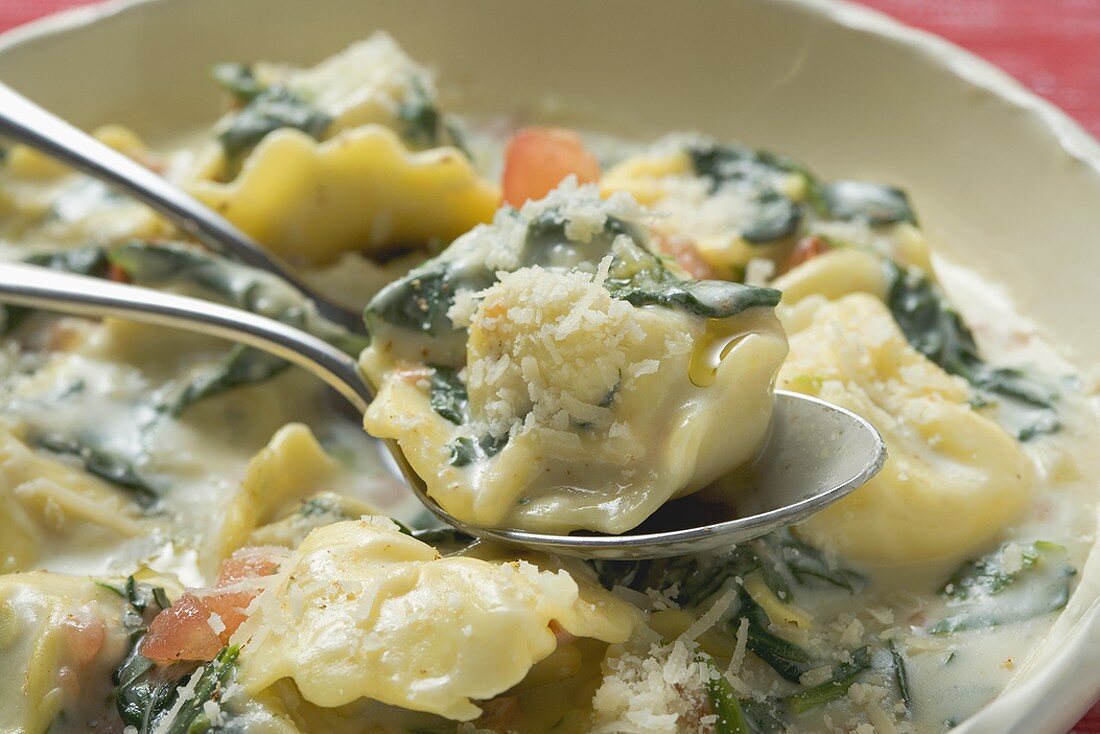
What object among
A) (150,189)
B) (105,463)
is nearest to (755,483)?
(105,463)

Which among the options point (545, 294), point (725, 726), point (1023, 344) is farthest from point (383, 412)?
point (1023, 344)

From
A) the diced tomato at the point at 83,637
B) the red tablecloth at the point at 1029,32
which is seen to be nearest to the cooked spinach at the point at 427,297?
→ the diced tomato at the point at 83,637

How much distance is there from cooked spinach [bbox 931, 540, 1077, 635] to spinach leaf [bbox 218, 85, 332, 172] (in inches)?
103

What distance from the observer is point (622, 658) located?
255cm

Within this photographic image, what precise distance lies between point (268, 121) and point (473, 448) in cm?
196

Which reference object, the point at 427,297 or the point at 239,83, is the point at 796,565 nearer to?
the point at 427,297

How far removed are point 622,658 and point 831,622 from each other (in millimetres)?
600

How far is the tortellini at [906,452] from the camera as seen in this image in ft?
9.64

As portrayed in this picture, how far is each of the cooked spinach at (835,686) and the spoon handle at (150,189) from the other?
1.95 meters

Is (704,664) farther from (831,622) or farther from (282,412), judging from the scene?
(282,412)

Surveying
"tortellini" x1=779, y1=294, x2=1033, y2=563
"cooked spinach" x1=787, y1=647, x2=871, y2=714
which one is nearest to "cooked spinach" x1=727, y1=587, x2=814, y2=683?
"cooked spinach" x1=787, y1=647, x2=871, y2=714

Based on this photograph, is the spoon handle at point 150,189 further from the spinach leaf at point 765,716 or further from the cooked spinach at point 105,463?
the spinach leaf at point 765,716

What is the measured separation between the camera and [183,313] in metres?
3.33

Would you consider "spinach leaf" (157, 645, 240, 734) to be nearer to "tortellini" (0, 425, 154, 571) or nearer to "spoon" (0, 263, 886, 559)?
"spoon" (0, 263, 886, 559)
